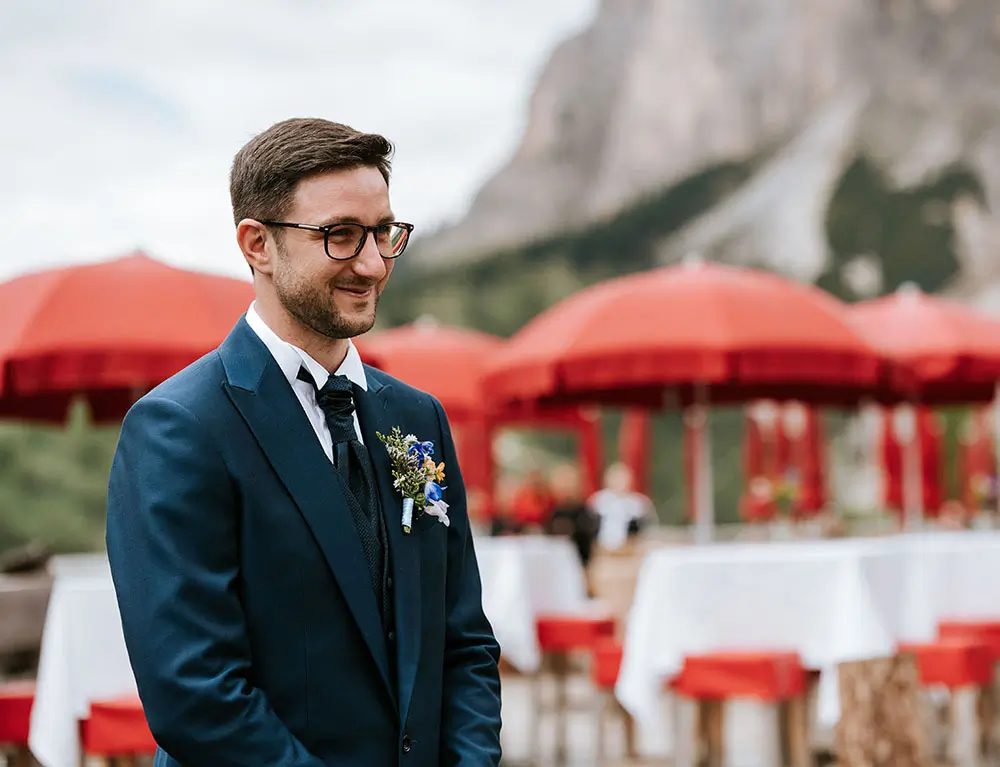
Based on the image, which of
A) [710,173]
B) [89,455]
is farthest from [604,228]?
[89,455]

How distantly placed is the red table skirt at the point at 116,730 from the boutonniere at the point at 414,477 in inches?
A: 98.1

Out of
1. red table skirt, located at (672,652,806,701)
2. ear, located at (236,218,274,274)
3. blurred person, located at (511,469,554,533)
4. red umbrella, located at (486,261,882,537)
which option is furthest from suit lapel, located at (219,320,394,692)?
blurred person, located at (511,469,554,533)

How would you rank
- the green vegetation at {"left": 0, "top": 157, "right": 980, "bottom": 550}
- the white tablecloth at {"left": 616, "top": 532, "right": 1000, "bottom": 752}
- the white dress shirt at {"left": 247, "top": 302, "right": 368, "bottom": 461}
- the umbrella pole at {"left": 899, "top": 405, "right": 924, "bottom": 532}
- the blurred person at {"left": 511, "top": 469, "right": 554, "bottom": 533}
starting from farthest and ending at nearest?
the green vegetation at {"left": 0, "top": 157, "right": 980, "bottom": 550} → the umbrella pole at {"left": 899, "top": 405, "right": 924, "bottom": 532} → the blurred person at {"left": 511, "top": 469, "right": 554, "bottom": 533} → the white tablecloth at {"left": 616, "top": 532, "right": 1000, "bottom": 752} → the white dress shirt at {"left": 247, "top": 302, "right": 368, "bottom": 461}

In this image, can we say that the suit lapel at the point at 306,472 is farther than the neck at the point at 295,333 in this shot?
No

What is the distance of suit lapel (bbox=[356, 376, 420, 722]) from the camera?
1736 mm

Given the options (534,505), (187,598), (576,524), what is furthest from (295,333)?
(534,505)

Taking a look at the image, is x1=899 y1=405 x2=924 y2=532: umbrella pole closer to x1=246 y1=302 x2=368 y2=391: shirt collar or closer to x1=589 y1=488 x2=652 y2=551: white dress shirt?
x1=589 y1=488 x2=652 y2=551: white dress shirt

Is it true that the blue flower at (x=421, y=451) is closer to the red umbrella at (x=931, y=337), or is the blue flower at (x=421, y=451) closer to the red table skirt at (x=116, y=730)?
the red table skirt at (x=116, y=730)

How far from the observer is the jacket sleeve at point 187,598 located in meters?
1.58

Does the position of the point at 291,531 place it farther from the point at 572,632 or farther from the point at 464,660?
the point at 572,632

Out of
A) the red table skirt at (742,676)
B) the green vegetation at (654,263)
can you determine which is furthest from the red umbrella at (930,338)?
the green vegetation at (654,263)

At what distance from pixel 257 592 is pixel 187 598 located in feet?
0.30

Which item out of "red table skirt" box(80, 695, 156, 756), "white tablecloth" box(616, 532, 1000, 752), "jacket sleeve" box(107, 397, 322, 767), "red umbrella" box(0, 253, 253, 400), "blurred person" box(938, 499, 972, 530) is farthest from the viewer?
"blurred person" box(938, 499, 972, 530)

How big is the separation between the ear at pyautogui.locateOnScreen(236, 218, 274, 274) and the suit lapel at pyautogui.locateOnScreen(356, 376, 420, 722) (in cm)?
22
